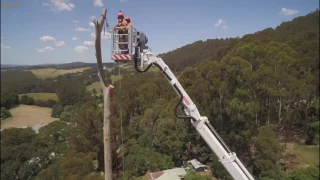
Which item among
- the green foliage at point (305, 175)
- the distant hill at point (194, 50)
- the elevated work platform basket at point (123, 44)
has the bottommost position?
the green foliage at point (305, 175)

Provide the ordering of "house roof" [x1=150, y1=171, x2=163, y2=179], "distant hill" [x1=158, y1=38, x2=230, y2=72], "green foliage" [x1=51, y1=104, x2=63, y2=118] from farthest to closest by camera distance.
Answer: "distant hill" [x1=158, y1=38, x2=230, y2=72]
"green foliage" [x1=51, y1=104, x2=63, y2=118]
"house roof" [x1=150, y1=171, x2=163, y2=179]

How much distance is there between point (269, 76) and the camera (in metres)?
19.8

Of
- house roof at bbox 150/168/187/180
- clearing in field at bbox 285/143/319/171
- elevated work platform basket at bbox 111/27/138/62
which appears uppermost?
elevated work platform basket at bbox 111/27/138/62

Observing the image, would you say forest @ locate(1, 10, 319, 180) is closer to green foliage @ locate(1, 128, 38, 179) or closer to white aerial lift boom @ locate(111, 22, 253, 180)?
green foliage @ locate(1, 128, 38, 179)

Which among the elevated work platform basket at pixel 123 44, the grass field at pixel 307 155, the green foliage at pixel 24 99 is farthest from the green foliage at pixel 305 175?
the green foliage at pixel 24 99

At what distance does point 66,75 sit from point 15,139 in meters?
30.0

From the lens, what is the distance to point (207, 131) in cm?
644

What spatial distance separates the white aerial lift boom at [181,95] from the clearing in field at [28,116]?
39.4 metres

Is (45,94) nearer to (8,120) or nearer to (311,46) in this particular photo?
(8,120)

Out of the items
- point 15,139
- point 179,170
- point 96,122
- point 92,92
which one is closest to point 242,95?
point 179,170

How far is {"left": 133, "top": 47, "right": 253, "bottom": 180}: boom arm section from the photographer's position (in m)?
6.29

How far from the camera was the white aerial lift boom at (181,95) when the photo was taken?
6.17 m

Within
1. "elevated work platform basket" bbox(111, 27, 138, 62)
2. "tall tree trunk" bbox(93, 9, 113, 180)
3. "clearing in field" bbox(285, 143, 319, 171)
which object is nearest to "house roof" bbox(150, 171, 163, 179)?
"clearing in field" bbox(285, 143, 319, 171)

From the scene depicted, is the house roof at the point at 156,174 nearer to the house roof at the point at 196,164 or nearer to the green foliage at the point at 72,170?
the house roof at the point at 196,164
